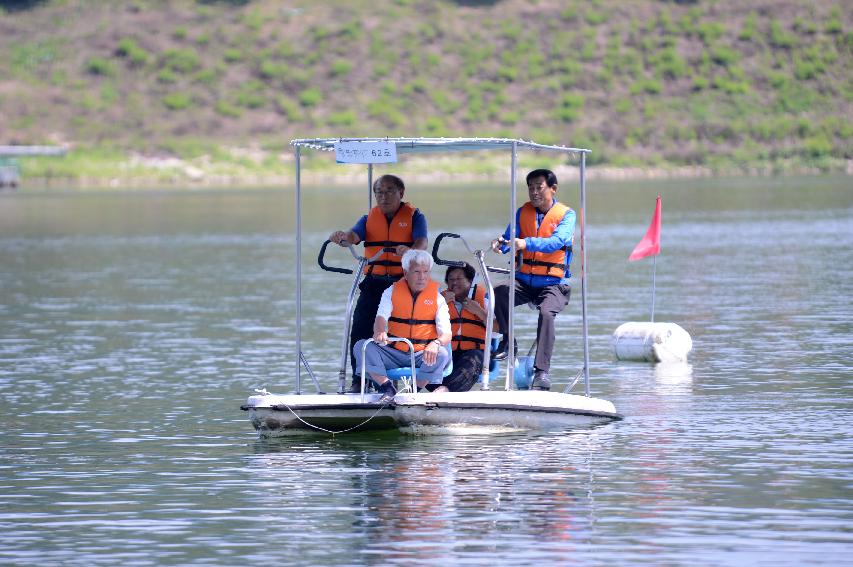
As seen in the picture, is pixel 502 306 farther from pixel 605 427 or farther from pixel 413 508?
pixel 413 508

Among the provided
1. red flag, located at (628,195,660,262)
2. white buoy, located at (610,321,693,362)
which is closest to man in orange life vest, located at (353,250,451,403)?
white buoy, located at (610,321,693,362)

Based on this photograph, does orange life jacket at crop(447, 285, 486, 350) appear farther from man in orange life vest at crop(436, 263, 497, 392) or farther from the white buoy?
the white buoy

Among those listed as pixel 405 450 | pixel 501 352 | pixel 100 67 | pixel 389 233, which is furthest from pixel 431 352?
pixel 100 67

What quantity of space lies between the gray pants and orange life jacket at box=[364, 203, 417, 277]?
749 millimetres

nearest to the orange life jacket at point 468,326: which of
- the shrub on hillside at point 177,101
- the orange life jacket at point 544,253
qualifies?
the orange life jacket at point 544,253

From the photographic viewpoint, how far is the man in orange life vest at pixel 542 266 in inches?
619

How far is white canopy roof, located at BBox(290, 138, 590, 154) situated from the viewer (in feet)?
48.3

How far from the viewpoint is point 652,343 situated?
21.0 m

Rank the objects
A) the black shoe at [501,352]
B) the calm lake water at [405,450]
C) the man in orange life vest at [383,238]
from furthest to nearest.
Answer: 1. the black shoe at [501,352]
2. the man in orange life vest at [383,238]
3. the calm lake water at [405,450]

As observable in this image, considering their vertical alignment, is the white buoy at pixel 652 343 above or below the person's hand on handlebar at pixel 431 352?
below

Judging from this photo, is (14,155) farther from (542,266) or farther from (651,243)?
(542,266)

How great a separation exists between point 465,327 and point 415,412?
3.76 ft

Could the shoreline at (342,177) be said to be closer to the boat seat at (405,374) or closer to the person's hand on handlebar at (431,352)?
the boat seat at (405,374)

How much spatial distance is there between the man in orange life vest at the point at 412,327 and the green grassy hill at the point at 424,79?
82.9 meters
